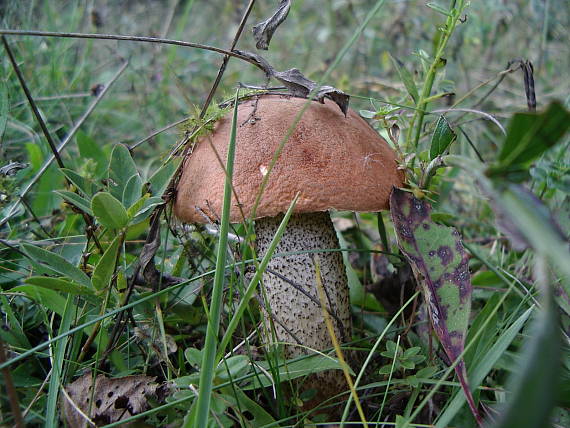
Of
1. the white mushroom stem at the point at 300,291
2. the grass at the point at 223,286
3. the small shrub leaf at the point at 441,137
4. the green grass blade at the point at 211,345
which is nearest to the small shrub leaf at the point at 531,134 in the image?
the grass at the point at 223,286

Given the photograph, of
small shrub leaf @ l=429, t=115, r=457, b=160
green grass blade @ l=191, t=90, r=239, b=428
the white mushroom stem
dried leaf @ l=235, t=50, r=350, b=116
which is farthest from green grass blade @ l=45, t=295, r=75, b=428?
small shrub leaf @ l=429, t=115, r=457, b=160

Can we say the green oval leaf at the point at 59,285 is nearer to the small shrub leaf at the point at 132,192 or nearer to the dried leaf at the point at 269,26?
the small shrub leaf at the point at 132,192

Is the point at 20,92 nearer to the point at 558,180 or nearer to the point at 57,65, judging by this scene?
the point at 57,65

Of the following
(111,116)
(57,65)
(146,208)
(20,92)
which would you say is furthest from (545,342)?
(111,116)

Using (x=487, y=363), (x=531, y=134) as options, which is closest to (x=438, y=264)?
(x=487, y=363)

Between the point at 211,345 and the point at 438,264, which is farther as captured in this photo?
the point at 438,264

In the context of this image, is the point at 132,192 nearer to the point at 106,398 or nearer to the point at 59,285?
the point at 59,285
